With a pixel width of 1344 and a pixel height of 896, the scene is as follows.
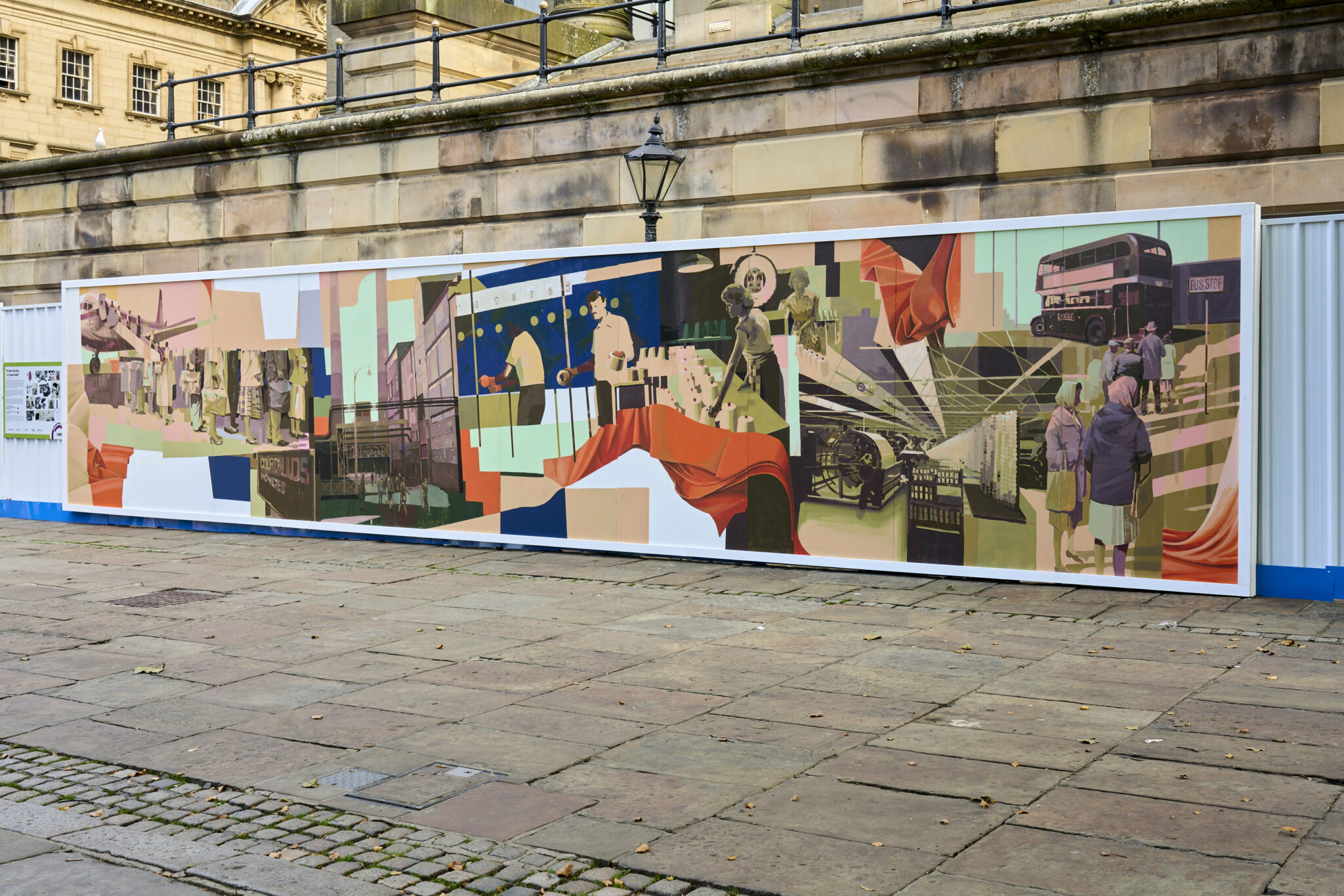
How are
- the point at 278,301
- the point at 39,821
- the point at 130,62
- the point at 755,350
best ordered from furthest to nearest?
1. the point at 130,62
2. the point at 278,301
3. the point at 755,350
4. the point at 39,821

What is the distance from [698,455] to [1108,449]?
3651 mm

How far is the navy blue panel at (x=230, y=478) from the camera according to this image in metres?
15.3

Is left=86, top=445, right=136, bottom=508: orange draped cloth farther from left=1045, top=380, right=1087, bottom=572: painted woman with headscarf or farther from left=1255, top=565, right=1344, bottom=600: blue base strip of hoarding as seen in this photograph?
left=1255, top=565, right=1344, bottom=600: blue base strip of hoarding

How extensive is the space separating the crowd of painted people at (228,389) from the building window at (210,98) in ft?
111

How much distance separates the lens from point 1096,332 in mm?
10359

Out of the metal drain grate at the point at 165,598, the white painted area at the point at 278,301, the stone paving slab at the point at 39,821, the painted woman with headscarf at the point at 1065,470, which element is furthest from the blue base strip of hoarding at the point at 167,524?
the stone paving slab at the point at 39,821

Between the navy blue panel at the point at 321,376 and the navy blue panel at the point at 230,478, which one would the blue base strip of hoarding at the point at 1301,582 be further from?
the navy blue panel at the point at 230,478

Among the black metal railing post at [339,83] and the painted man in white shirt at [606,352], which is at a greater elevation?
the black metal railing post at [339,83]

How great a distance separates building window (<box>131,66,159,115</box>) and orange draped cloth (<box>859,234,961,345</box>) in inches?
1658

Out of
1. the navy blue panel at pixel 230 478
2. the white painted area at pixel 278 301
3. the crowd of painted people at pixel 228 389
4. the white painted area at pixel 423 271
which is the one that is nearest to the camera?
the white painted area at pixel 423 271

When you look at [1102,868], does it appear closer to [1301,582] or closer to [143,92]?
[1301,582]

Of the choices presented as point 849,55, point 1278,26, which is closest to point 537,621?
point 849,55

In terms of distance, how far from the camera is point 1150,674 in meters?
7.52

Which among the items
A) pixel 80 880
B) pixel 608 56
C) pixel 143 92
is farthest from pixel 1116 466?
pixel 143 92
